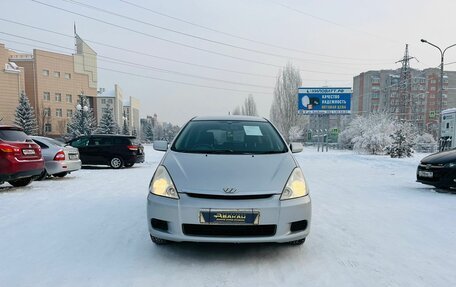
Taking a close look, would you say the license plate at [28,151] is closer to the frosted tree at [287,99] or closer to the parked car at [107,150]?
the parked car at [107,150]

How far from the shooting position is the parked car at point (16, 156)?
259 inches

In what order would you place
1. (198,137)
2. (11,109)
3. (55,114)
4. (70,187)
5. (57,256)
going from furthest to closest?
(55,114)
(11,109)
(70,187)
(198,137)
(57,256)

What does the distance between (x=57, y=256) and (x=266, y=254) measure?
7.34 feet

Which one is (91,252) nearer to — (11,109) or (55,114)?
(11,109)

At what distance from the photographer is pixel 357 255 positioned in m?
3.43

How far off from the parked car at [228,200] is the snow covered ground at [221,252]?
30cm

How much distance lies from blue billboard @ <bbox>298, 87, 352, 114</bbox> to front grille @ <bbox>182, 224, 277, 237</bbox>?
2889 centimetres

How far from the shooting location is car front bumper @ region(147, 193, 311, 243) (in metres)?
2.97

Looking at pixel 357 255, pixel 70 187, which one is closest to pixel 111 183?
pixel 70 187

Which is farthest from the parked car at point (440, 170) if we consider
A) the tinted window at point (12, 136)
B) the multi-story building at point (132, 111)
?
the multi-story building at point (132, 111)

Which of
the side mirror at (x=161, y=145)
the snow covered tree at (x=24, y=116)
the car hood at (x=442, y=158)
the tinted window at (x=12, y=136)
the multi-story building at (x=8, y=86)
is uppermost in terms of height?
the multi-story building at (x=8, y=86)

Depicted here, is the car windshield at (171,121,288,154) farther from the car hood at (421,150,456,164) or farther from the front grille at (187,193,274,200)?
the car hood at (421,150,456,164)

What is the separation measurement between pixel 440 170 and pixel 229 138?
5.68m

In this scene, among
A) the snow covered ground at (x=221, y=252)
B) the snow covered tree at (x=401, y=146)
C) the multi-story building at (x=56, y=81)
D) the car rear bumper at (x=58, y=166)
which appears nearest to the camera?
the snow covered ground at (x=221, y=252)
